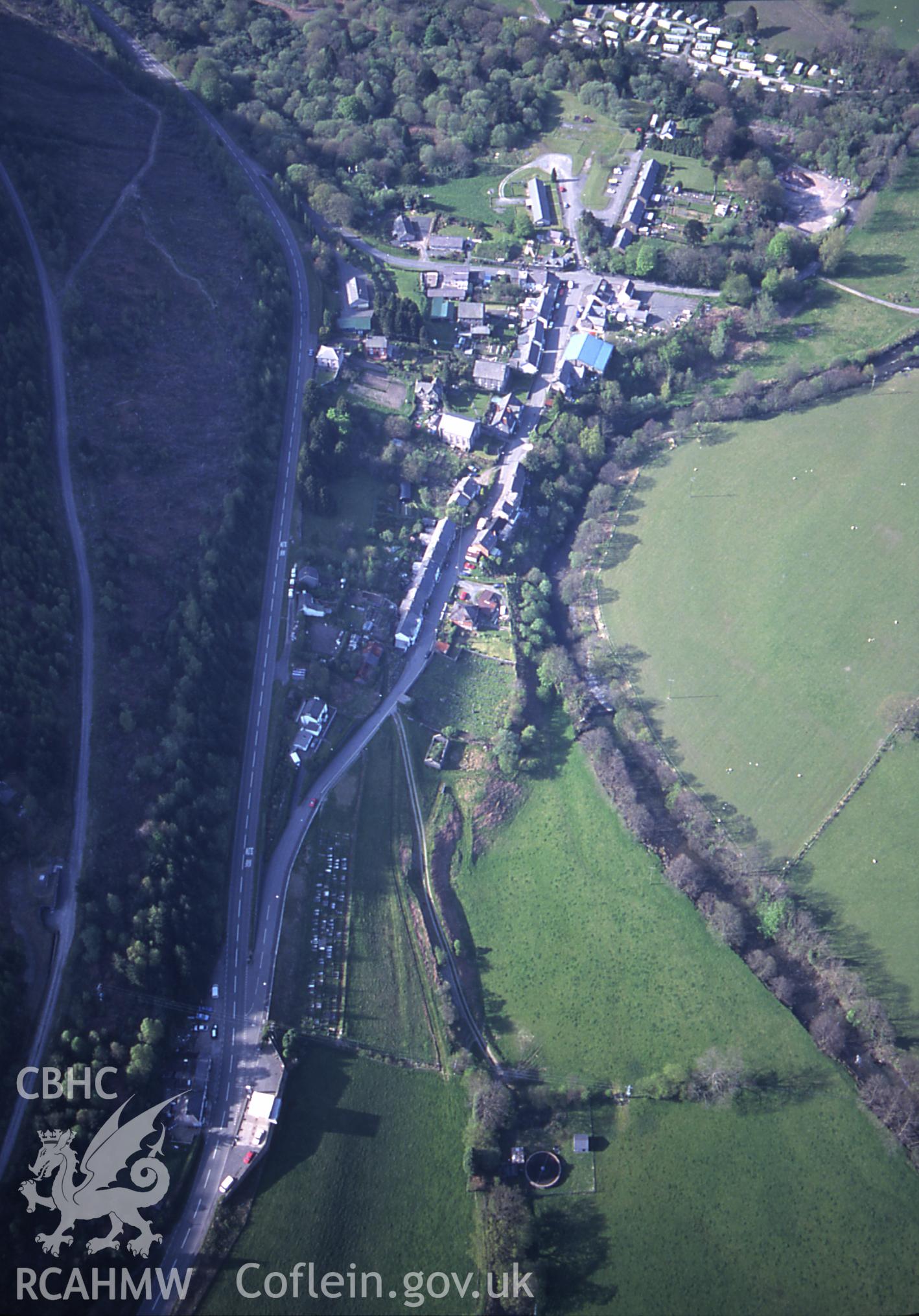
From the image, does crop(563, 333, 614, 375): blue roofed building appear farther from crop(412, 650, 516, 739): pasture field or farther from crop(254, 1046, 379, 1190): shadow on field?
crop(254, 1046, 379, 1190): shadow on field

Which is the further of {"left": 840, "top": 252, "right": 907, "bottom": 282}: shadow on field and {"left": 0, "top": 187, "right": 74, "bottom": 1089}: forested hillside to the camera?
{"left": 840, "top": 252, "right": 907, "bottom": 282}: shadow on field

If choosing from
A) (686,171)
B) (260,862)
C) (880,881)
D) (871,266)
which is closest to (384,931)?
(260,862)

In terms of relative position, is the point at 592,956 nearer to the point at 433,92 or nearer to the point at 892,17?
the point at 433,92

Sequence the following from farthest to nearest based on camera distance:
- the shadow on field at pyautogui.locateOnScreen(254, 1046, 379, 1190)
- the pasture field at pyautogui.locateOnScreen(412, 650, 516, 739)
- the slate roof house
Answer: the slate roof house, the pasture field at pyautogui.locateOnScreen(412, 650, 516, 739), the shadow on field at pyautogui.locateOnScreen(254, 1046, 379, 1190)

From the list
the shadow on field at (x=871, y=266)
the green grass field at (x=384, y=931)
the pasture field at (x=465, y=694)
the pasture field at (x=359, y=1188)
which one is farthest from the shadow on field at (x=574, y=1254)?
the shadow on field at (x=871, y=266)

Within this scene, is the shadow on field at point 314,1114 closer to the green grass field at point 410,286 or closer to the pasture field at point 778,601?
the pasture field at point 778,601

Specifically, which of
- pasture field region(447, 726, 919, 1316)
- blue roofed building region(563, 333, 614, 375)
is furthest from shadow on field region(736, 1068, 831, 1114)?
blue roofed building region(563, 333, 614, 375)

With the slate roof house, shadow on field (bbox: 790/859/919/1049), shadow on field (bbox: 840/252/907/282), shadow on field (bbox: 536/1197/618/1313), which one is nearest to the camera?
shadow on field (bbox: 536/1197/618/1313)

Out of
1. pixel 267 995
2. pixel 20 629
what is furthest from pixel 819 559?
pixel 20 629
